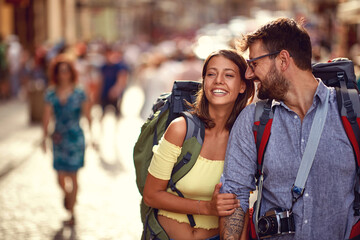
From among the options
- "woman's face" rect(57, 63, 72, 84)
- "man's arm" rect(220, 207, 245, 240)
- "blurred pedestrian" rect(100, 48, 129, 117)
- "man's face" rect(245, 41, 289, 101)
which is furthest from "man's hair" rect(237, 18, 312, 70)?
"blurred pedestrian" rect(100, 48, 129, 117)

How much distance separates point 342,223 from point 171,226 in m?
0.88

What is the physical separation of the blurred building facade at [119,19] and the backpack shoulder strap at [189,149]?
10148mm

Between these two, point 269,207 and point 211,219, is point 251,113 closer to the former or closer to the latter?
point 269,207

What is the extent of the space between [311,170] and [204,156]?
1.98 ft

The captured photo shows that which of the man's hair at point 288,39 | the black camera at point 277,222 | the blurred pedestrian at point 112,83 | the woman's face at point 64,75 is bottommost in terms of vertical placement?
the blurred pedestrian at point 112,83

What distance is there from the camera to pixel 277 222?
2.66m

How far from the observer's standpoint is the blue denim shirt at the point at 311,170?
2637 millimetres

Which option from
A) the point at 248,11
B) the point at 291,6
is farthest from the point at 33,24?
the point at 248,11

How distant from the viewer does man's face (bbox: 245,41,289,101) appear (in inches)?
111

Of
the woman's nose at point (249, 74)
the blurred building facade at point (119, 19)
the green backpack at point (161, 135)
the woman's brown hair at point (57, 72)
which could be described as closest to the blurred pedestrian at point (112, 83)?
the blurred building facade at point (119, 19)

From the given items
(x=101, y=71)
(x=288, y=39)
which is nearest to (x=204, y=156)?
(x=288, y=39)

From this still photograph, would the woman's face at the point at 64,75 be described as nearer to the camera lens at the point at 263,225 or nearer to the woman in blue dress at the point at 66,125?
the woman in blue dress at the point at 66,125

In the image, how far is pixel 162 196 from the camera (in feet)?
9.88

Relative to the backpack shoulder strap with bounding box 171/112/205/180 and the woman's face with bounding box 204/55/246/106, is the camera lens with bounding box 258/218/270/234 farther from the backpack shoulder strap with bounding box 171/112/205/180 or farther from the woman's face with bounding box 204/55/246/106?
the woman's face with bounding box 204/55/246/106
